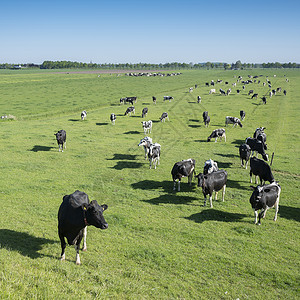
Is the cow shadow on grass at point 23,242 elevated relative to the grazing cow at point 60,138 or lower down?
lower down

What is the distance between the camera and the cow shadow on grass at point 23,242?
9109mm

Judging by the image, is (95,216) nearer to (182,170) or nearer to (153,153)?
(182,170)

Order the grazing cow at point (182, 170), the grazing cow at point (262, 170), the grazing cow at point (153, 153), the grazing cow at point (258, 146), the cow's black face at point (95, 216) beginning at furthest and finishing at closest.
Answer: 1. the grazing cow at point (258, 146)
2. the grazing cow at point (153, 153)
3. the grazing cow at point (182, 170)
4. the grazing cow at point (262, 170)
5. the cow's black face at point (95, 216)

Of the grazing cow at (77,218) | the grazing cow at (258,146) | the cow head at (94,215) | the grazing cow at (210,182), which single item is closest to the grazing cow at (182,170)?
the grazing cow at (210,182)

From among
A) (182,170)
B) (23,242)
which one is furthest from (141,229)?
(182,170)

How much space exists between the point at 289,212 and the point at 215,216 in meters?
3.84

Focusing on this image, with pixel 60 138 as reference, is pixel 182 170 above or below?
below

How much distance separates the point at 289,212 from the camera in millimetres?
12961

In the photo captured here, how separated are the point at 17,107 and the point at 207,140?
3487cm

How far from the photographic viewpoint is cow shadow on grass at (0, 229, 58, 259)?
911 cm

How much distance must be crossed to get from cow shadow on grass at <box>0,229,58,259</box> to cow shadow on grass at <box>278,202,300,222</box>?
1063cm

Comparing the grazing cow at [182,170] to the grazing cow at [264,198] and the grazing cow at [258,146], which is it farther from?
the grazing cow at [258,146]

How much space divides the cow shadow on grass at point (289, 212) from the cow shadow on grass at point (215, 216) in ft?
6.54

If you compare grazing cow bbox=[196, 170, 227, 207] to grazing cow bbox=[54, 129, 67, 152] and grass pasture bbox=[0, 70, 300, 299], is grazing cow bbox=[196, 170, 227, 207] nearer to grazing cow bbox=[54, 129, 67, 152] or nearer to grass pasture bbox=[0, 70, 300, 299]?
grass pasture bbox=[0, 70, 300, 299]
